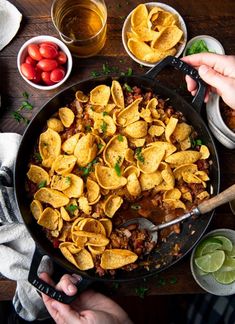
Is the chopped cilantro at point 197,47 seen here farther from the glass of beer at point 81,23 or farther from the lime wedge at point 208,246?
the lime wedge at point 208,246

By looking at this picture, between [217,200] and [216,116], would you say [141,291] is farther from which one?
[216,116]

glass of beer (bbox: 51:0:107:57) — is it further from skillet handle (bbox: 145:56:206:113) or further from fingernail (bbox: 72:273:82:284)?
fingernail (bbox: 72:273:82:284)

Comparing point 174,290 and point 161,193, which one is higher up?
point 161,193

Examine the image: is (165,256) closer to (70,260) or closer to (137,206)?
(137,206)

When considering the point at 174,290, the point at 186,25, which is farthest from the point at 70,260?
the point at 186,25

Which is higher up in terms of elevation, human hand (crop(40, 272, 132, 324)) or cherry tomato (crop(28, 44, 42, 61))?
cherry tomato (crop(28, 44, 42, 61))

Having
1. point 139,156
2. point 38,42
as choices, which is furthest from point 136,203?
point 38,42

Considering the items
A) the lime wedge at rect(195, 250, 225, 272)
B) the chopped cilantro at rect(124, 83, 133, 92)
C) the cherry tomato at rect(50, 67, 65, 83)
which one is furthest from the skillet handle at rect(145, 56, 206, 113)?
the lime wedge at rect(195, 250, 225, 272)
